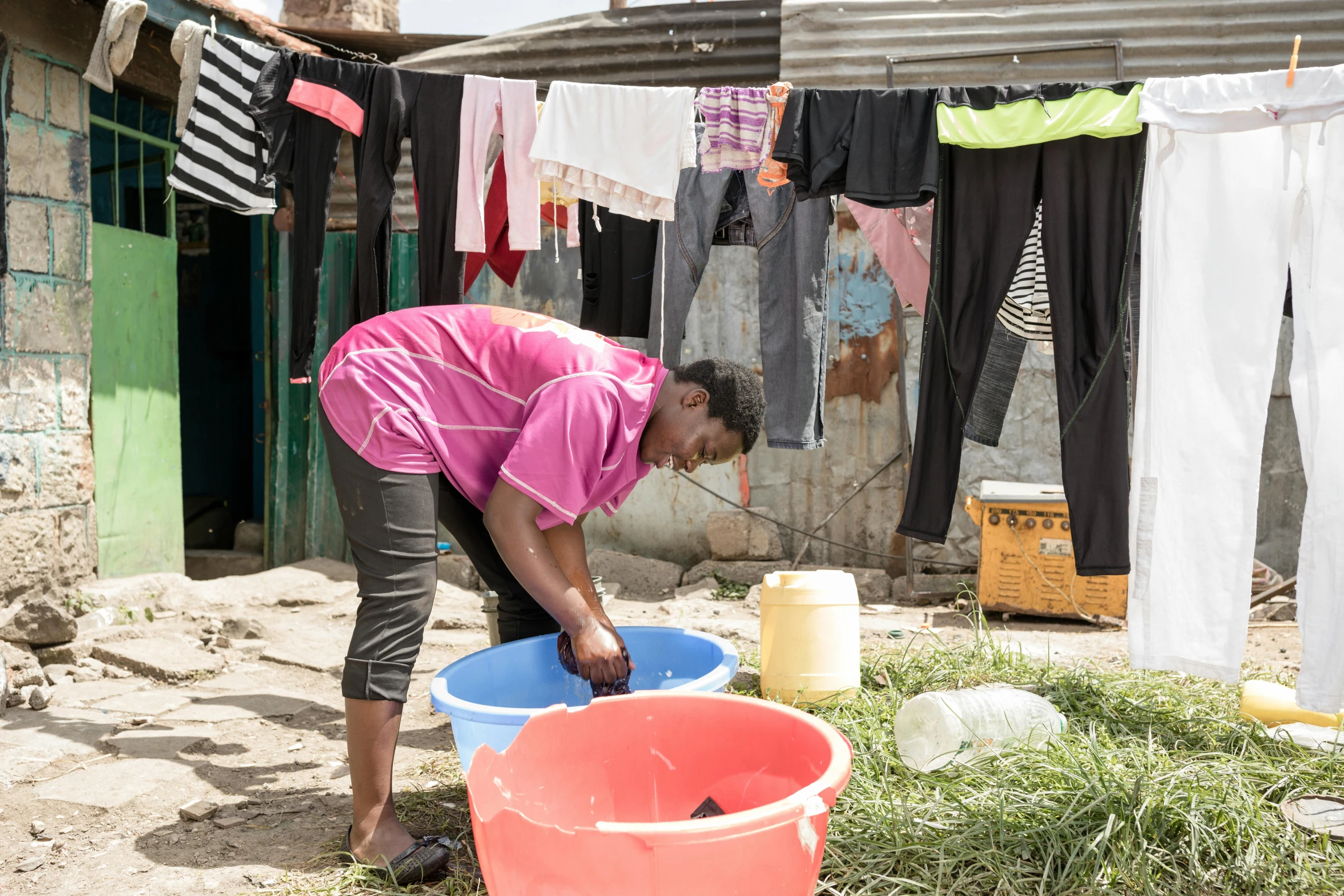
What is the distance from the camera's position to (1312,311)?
2.71m

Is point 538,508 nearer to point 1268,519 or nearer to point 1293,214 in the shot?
point 1293,214

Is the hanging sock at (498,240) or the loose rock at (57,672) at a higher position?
the hanging sock at (498,240)

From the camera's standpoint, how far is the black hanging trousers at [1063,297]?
121 inches

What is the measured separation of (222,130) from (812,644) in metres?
2.81

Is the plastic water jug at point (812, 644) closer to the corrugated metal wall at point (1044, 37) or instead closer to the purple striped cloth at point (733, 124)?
the purple striped cloth at point (733, 124)

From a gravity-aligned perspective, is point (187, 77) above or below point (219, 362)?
above

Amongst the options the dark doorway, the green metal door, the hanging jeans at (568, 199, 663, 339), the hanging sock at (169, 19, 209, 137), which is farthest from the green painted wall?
the hanging sock at (169, 19, 209, 137)

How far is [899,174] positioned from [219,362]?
23.5 feet

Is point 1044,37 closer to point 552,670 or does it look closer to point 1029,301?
point 1029,301

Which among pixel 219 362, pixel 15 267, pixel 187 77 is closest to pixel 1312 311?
pixel 187 77

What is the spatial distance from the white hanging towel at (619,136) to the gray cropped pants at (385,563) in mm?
1466

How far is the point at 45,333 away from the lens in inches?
194

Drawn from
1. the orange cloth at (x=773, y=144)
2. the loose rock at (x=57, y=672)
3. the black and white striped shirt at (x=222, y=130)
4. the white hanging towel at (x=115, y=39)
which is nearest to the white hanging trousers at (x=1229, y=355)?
the orange cloth at (x=773, y=144)

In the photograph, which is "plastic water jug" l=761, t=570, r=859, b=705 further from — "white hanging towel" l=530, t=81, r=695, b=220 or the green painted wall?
the green painted wall
